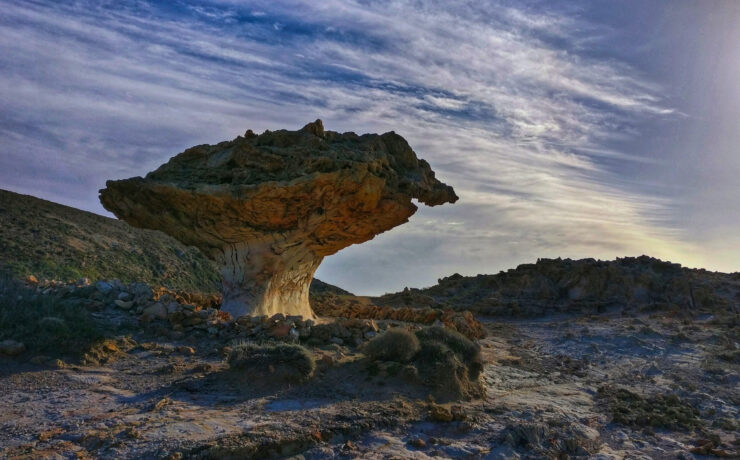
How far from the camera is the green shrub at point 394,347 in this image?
861 cm

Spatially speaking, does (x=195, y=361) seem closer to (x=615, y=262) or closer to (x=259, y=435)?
(x=259, y=435)

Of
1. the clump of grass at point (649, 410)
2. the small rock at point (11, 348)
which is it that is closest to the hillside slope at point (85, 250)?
the small rock at point (11, 348)

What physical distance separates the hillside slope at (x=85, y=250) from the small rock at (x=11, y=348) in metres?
16.5

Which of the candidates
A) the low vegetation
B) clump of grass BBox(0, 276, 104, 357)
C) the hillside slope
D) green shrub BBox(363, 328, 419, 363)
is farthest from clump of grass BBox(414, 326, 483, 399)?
the hillside slope

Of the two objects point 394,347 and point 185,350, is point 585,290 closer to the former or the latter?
point 394,347

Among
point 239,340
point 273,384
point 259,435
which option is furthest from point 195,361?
point 259,435

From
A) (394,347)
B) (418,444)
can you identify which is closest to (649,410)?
(394,347)

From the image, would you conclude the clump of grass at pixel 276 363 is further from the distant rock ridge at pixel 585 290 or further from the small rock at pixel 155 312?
the distant rock ridge at pixel 585 290

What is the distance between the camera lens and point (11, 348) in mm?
7965

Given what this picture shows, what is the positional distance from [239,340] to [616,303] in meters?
16.0

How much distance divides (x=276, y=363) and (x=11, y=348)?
12.5 ft

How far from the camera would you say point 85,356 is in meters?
8.23

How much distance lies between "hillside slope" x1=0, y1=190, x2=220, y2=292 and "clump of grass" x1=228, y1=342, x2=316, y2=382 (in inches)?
733

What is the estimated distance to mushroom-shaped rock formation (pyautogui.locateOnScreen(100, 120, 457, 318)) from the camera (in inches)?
469
